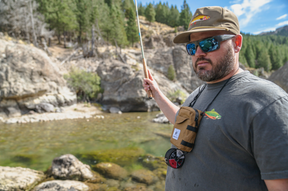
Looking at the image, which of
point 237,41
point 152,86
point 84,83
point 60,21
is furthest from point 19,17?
point 237,41

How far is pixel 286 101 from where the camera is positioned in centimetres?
104

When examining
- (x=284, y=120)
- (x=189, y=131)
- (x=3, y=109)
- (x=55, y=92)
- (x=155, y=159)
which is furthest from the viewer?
(x=55, y=92)

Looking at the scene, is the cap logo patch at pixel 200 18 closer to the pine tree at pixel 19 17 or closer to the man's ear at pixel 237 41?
the man's ear at pixel 237 41

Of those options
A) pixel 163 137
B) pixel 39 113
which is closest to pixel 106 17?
pixel 39 113

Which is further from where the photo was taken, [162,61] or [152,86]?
[162,61]

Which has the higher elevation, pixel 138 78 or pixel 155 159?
pixel 138 78

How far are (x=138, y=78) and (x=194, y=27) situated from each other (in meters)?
25.2

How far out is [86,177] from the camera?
5312mm

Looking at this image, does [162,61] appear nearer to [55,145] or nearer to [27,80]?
[27,80]

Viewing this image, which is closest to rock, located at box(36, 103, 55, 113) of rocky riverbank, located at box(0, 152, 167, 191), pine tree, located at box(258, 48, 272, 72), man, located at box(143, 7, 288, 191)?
rocky riverbank, located at box(0, 152, 167, 191)

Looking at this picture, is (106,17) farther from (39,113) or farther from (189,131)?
(189,131)

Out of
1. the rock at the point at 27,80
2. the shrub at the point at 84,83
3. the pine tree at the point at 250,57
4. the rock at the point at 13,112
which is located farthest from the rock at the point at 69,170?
the pine tree at the point at 250,57

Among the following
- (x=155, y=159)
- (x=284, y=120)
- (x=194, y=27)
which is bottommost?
(x=155, y=159)

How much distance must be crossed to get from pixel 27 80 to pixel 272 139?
2442cm
